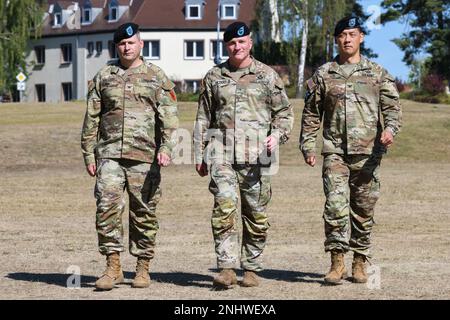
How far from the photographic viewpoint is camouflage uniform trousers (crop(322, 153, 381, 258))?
35.4ft

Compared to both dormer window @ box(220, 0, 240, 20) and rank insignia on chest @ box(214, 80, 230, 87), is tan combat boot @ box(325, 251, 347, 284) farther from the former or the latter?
dormer window @ box(220, 0, 240, 20)

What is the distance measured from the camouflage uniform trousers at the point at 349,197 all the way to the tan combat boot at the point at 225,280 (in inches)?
37.1

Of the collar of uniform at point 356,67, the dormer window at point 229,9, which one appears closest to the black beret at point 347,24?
the collar of uniform at point 356,67

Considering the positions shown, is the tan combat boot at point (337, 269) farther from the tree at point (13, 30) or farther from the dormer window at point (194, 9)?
the dormer window at point (194, 9)

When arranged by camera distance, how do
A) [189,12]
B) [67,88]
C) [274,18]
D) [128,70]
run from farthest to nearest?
[67,88] → [189,12] → [274,18] → [128,70]

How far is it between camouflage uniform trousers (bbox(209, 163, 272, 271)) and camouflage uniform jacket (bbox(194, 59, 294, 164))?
17 centimetres

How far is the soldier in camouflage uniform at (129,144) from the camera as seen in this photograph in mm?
10602

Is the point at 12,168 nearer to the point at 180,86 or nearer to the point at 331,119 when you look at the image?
the point at 331,119

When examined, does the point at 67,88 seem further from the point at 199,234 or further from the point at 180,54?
the point at 199,234

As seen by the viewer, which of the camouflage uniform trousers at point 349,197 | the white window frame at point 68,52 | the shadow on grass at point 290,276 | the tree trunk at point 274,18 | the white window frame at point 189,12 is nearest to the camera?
the camouflage uniform trousers at point 349,197

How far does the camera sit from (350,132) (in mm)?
10852

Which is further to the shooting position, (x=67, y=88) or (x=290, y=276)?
(x=67, y=88)

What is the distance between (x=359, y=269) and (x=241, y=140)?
1.59m

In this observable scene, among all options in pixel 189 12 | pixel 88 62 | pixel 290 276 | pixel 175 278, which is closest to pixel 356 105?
pixel 290 276
